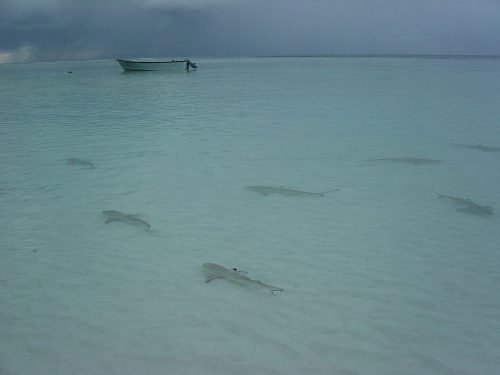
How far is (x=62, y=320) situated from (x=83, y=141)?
12.8m

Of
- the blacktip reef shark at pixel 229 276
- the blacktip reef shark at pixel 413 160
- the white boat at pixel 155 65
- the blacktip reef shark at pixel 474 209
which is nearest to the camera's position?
the blacktip reef shark at pixel 229 276

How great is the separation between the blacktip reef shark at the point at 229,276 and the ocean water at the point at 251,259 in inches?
4.8

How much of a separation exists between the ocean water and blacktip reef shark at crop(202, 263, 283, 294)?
0.12 m

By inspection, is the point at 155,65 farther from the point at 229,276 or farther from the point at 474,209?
the point at 229,276

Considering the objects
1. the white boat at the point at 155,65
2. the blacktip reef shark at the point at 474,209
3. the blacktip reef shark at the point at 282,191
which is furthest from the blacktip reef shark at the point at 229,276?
the white boat at the point at 155,65

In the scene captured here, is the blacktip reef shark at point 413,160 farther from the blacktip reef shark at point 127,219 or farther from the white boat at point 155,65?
the white boat at point 155,65

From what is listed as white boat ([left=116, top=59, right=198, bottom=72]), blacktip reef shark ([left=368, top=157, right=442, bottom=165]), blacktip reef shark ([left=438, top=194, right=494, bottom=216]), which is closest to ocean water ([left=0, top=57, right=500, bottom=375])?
blacktip reef shark ([left=438, top=194, right=494, bottom=216])

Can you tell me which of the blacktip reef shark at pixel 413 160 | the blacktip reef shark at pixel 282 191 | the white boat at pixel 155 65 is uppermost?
the white boat at pixel 155 65

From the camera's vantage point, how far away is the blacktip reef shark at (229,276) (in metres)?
5.72

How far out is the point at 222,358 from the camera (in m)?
4.39

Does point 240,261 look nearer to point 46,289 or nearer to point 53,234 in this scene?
point 46,289

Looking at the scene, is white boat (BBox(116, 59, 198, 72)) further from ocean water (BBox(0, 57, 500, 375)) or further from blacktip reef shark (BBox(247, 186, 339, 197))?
blacktip reef shark (BBox(247, 186, 339, 197))

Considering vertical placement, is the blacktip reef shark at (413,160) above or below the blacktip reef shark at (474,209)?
above

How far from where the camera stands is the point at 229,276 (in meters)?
5.88
